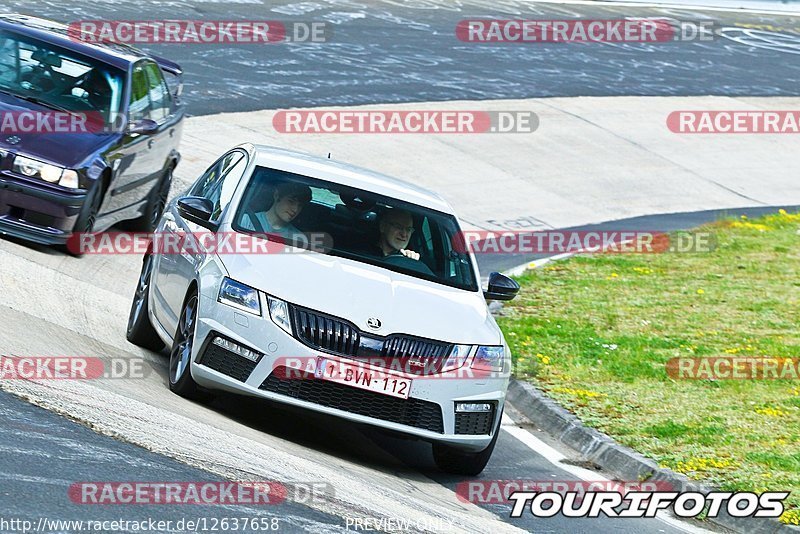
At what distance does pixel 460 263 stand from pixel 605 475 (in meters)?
1.69

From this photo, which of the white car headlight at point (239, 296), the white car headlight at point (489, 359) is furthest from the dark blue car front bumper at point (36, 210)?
the white car headlight at point (489, 359)

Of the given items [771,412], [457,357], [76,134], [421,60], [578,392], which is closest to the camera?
[457,357]

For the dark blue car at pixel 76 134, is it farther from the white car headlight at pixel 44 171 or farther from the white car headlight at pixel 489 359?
the white car headlight at pixel 489 359

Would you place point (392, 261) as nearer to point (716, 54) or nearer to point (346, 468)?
point (346, 468)

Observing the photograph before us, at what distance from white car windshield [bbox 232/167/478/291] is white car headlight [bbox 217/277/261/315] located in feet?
2.60

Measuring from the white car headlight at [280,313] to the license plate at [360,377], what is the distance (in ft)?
0.92

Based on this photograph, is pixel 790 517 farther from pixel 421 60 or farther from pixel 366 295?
pixel 421 60

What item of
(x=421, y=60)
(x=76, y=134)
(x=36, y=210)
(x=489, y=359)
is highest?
(x=76, y=134)

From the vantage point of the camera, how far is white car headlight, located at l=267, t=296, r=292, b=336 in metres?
7.86

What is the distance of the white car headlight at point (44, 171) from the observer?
11344mm

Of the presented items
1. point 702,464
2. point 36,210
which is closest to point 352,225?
point 702,464

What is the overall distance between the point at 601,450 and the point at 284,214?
2693 millimetres

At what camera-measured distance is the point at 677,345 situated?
12695mm

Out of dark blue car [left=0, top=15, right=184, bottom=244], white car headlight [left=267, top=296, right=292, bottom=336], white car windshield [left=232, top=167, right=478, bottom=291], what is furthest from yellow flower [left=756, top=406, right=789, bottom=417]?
dark blue car [left=0, top=15, right=184, bottom=244]
